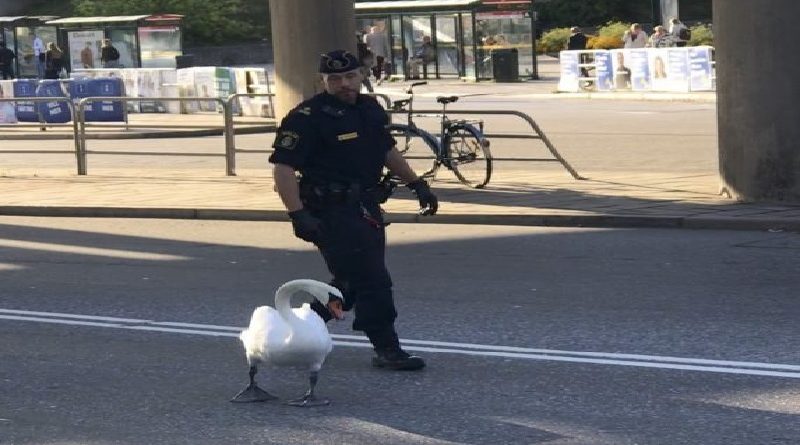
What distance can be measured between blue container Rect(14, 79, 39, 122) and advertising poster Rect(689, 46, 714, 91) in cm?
1405

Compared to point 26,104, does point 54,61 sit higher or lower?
higher

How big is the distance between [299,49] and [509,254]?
242 inches

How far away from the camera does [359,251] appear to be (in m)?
7.40

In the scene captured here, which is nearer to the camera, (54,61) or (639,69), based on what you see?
(639,69)

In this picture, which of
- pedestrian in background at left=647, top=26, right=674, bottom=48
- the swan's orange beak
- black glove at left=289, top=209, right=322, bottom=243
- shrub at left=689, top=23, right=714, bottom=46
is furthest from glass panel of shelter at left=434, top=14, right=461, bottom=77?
the swan's orange beak

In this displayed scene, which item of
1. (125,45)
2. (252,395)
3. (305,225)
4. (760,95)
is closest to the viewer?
(252,395)

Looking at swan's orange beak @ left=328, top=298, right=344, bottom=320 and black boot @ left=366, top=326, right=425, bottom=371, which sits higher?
swan's orange beak @ left=328, top=298, right=344, bottom=320

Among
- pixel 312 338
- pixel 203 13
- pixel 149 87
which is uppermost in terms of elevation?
pixel 203 13

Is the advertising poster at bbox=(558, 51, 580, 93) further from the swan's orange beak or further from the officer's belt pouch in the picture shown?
the swan's orange beak

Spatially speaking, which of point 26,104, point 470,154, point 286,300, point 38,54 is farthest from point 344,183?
point 38,54

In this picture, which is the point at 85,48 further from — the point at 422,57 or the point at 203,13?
the point at 203,13

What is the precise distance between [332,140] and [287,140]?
22cm

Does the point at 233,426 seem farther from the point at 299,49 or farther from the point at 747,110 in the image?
the point at 299,49

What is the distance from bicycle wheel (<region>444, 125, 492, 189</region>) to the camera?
1630 cm
